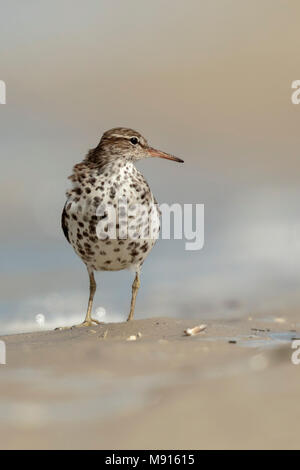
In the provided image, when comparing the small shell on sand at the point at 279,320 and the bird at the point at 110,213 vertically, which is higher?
the bird at the point at 110,213

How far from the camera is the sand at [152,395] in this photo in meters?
5.31

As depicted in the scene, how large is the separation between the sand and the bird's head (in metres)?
4.35

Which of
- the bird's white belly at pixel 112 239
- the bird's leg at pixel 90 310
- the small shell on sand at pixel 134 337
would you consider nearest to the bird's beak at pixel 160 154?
the bird's white belly at pixel 112 239

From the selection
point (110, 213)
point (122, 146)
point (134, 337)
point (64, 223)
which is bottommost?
point (134, 337)

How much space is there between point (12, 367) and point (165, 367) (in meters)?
1.67

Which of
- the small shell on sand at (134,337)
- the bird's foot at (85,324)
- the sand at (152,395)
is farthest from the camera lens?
the bird's foot at (85,324)

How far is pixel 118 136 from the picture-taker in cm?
1262

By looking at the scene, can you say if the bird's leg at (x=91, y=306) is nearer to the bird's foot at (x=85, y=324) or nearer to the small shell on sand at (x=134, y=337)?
the bird's foot at (x=85, y=324)

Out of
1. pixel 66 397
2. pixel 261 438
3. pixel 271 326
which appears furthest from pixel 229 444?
pixel 271 326

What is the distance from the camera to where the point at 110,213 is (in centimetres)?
1137

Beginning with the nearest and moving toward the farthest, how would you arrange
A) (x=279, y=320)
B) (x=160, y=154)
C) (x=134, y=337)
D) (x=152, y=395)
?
(x=152, y=395) → (x=134, y=337) → (x=279, y=320) → (x=160, y=154)

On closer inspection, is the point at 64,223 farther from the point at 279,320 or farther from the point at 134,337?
the point at 279,320

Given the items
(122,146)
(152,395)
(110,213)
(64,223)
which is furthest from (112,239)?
(152,395)

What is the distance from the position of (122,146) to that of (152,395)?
7.07 metres
